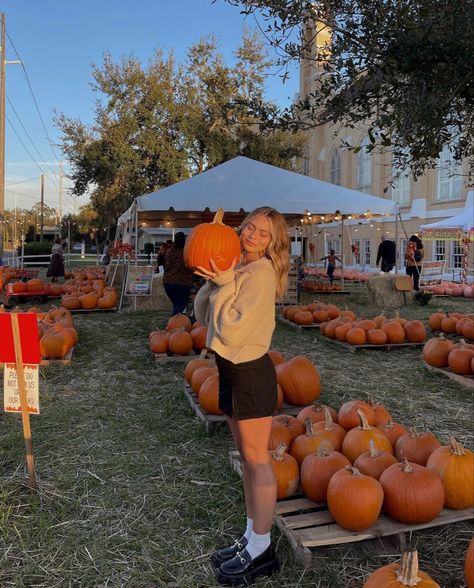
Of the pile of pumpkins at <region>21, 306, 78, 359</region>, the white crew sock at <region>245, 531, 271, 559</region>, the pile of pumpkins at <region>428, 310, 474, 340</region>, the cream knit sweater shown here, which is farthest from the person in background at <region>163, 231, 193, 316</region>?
the white crew sock at <region>245, 531, 271, 559</region>

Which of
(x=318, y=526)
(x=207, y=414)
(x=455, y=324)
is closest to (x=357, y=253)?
(x=455, y=324)

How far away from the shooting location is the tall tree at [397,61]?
318cm

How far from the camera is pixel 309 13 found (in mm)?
3791

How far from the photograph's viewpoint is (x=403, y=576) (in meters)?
1.73

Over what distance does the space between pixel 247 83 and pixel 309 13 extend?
66.9 feet

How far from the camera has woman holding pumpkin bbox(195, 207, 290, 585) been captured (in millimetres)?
2225

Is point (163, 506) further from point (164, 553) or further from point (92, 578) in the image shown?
point (92, 578)

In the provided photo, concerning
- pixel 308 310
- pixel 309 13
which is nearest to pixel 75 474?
pixel 309 13

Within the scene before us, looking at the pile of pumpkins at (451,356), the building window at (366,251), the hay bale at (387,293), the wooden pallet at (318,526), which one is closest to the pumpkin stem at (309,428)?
the wooden pallet at (318,526)

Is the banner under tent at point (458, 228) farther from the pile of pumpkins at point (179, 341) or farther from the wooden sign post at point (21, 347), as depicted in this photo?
the wooden sign post at point (21, 347)

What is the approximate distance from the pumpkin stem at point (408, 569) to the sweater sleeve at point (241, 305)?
1.02 meters

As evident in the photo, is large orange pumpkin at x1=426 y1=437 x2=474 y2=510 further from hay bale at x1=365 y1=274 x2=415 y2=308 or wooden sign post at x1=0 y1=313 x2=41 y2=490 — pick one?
hay bale at x1=365 y1=274 x2=415 y2=308

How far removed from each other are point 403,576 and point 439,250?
2541 centimetres

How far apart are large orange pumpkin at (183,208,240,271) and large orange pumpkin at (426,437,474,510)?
1637 mm
